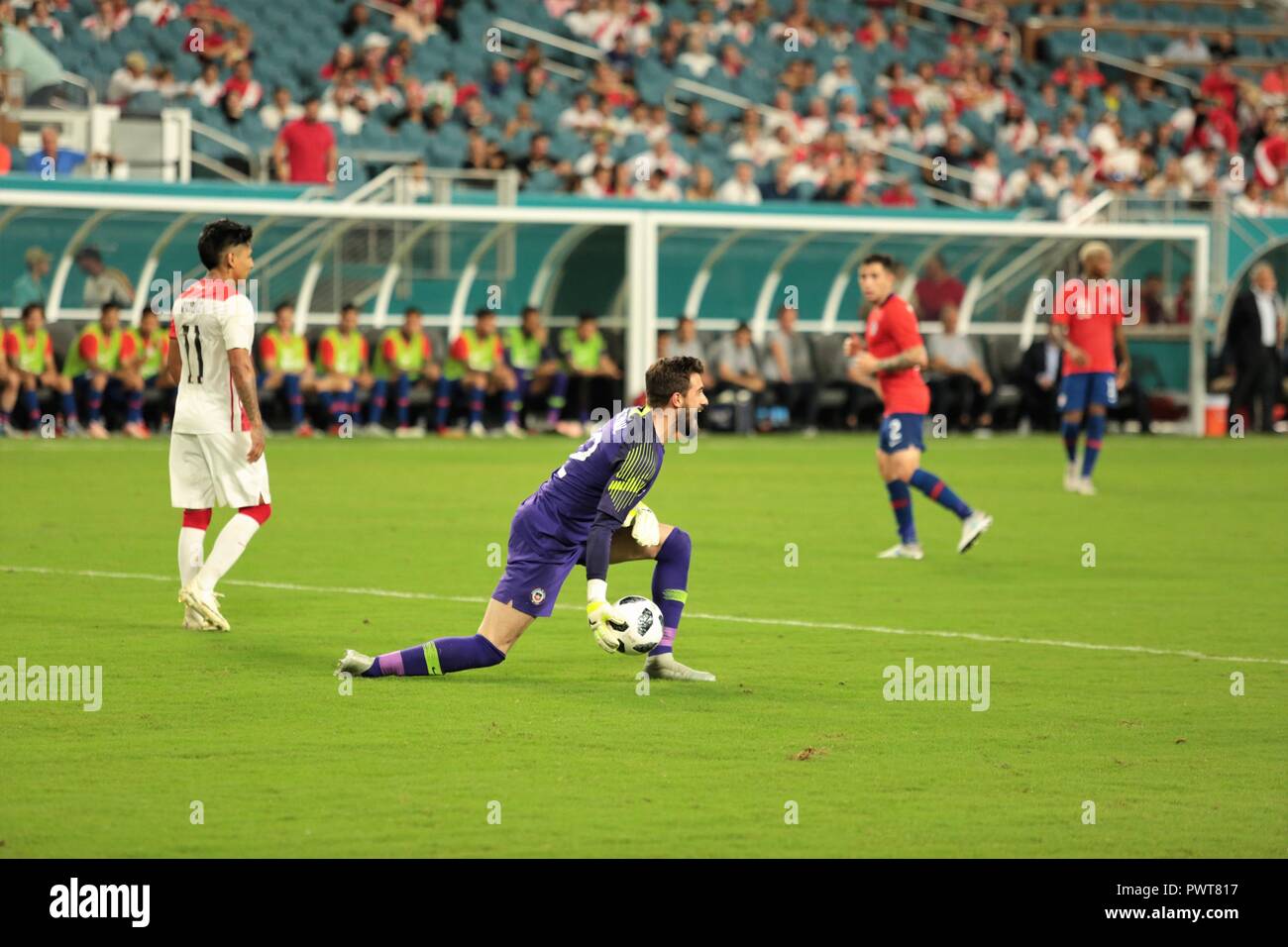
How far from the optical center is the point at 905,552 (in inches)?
528

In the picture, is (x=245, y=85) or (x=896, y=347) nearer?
(x=896, y=347)

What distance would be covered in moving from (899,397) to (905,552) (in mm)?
→ 1010

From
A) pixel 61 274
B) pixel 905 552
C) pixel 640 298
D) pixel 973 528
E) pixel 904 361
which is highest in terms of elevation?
pixel 61 274

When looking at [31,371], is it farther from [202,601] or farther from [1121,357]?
[202,601]

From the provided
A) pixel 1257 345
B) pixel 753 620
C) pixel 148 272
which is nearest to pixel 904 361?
pixel 753 620

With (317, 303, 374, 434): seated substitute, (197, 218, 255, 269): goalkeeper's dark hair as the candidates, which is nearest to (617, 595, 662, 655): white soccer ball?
(197, 218, 255, 269): goalkeeper's dark hair

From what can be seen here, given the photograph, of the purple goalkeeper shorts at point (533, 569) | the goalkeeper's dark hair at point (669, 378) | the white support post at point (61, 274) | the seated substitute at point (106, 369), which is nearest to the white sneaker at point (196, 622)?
the purple goalkeeper shorts at point (533, 569)

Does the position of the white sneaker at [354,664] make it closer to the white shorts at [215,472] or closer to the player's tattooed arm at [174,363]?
the white shorts at [215,472]

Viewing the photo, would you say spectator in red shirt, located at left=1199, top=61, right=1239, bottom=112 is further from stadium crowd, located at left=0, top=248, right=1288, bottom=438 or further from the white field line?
the white field line

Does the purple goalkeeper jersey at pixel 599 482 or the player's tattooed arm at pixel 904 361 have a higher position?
the player's tattooed arm at pixel 904 361

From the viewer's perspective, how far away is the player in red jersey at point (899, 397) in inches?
517

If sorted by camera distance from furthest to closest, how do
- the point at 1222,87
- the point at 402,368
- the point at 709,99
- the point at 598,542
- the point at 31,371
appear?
the point at 1222,87, the point at 709,99, the point at 402,368, the point at 31,371, the point at 598,542

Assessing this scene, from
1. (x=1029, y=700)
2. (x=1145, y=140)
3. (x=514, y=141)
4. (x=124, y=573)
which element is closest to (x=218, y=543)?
(x=124, y=573)

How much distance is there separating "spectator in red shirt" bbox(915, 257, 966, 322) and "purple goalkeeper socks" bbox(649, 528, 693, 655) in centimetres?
1908
